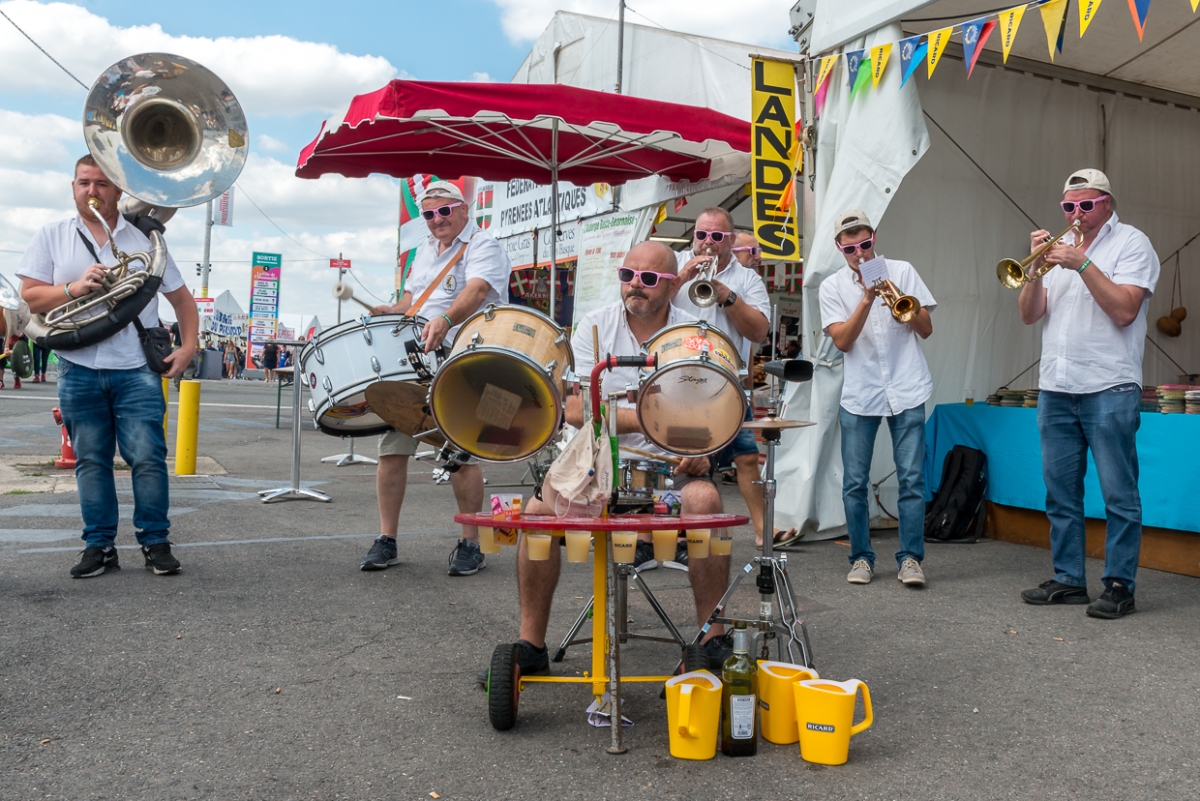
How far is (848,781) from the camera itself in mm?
2680

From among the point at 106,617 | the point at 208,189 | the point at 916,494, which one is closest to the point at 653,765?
the point at 106,617

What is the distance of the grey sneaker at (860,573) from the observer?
5.11 m

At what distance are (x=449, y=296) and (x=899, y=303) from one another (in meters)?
2.36

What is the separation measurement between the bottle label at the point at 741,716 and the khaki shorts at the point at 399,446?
2.84 metres

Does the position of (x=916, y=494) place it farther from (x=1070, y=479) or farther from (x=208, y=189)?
(x=208, y=189)

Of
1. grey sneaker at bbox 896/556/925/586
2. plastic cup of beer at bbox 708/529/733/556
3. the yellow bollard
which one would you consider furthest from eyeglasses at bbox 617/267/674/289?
the yellow bollard

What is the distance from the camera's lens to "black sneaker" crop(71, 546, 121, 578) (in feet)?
15.6

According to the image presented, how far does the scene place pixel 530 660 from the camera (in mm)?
3338

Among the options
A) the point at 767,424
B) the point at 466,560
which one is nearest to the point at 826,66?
the point at 466,560

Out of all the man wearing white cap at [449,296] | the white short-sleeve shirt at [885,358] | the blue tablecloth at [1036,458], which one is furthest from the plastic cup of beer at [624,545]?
the blue tablecloth at [1036,458]

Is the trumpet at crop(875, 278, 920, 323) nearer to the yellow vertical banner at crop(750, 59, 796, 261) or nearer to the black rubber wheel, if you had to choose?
the yellow vertical banner at crop(750, 59, 796, 261)

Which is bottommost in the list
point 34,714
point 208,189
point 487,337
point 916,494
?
point 34,714

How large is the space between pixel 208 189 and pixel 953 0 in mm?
4417

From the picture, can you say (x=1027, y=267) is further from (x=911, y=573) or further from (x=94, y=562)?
(x=94, y=562)
